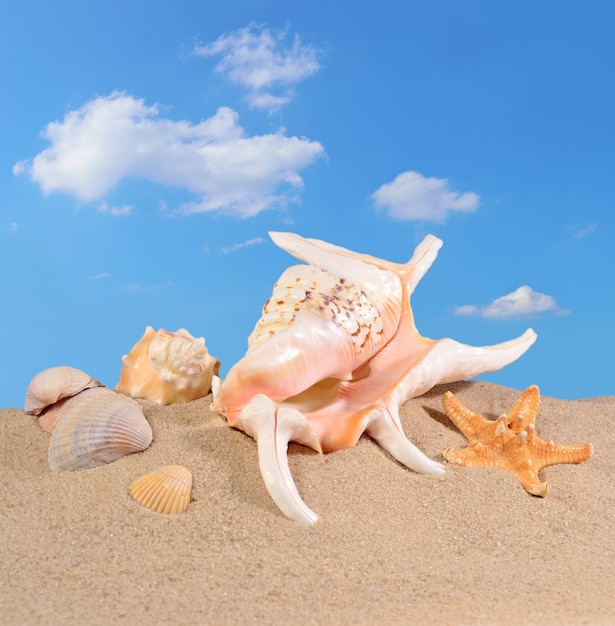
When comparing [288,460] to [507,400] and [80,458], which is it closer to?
[80,458]

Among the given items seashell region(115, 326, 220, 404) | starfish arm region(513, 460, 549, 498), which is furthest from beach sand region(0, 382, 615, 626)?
seashell region(115, 326, 220, 404)

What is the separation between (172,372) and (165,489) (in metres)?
1.16

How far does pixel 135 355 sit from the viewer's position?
3904 millimetres

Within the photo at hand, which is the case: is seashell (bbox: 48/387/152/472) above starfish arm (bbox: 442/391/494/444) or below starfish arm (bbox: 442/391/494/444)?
below

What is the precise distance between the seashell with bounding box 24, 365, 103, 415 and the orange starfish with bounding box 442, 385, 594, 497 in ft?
6.91

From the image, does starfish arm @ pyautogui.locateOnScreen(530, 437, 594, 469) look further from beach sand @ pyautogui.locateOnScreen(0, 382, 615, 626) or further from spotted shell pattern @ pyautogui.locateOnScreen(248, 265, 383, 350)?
spotted shell pattern @ pyautogui.locateOnScreen(248, 265, 383, 350)

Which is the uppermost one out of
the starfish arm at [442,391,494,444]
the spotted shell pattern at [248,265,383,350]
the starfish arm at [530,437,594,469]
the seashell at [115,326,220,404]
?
the spotted shell pattern at [248,265,383,350]

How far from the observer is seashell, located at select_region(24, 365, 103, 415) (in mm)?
3676

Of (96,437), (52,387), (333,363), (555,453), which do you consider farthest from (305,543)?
(52,387)

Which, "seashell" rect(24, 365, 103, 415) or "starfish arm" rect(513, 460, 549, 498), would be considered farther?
"seashell" rect(24, 365, 103, 415)

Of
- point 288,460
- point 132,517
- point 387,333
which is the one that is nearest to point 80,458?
point 132,517

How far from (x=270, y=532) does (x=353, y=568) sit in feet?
1.16

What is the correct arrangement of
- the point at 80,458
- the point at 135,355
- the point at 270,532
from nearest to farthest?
the point at 270,532
the point at 80,458
the point at 135,355

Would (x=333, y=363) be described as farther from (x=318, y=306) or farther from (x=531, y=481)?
(x=531, y=481)
